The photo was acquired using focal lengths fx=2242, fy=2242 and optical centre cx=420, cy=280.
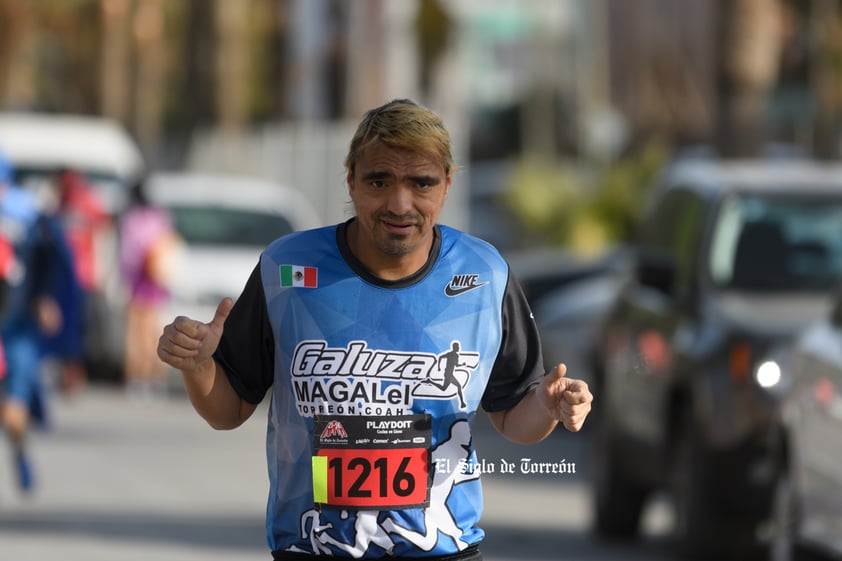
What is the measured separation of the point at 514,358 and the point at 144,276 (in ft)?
52.4

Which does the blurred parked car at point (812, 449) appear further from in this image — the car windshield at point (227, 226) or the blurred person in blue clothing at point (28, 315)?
the car windshield at point (227, 226)

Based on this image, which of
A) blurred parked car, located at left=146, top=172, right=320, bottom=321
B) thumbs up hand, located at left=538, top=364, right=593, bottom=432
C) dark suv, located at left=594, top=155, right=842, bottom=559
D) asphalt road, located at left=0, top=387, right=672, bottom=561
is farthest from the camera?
blurred parked car, located at left=146, top=172, right=320, bottom=321

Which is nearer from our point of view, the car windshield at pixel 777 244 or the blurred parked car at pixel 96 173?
the car windshield at pixel 777 244

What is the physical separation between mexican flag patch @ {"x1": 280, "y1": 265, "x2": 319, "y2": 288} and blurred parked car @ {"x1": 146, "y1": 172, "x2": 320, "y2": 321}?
15932 mm

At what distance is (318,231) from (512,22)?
264 feet

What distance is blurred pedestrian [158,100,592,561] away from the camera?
4562 millimetres

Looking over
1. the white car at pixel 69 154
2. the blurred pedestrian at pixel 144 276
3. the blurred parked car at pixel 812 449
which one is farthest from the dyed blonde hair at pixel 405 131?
the white car at pixel 69 154

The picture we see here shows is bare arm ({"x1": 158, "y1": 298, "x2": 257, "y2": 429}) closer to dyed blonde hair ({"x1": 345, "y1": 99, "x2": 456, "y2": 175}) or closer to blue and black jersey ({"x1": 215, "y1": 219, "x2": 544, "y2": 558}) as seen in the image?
blue and black jersey ({"x1": 215, "y1": 219, "x2": 544, "y2": 558})

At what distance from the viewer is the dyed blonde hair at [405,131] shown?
14.8ft

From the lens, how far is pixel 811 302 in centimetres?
1091

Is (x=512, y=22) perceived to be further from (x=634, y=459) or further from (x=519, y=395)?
(x=519, y=395)

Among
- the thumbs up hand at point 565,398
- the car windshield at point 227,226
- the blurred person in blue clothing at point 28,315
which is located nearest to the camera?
the thumbs up hand at point 565,398

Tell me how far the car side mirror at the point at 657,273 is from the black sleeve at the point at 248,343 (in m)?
6.37

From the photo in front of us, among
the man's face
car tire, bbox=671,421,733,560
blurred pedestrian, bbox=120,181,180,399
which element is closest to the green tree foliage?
blurred pedestrian, bbox=120,181,180,399
